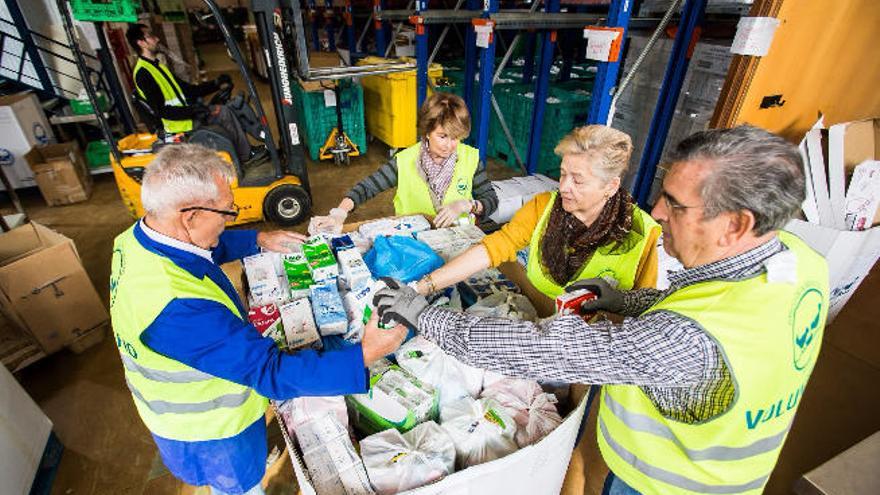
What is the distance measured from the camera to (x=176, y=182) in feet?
4.54

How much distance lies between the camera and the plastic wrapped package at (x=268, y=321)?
5.85 feet

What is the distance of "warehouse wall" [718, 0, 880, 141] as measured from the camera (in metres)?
3.02

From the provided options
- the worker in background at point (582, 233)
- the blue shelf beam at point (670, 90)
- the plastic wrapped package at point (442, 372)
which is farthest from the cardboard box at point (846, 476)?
the blue shelf beam at point (670, 90)

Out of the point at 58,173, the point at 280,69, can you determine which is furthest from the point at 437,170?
the point at 58,173

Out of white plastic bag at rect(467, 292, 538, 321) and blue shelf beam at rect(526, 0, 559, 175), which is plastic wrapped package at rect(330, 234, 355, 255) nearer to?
white plastic bag at rect(467, 292, 538, 321)

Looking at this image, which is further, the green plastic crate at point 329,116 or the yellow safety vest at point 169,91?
the green plastic crate at point 329,116

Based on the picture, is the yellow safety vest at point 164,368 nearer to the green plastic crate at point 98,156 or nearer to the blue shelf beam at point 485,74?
the blue shelf beam at point 485,74

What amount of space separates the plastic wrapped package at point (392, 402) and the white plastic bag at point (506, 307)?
443mm

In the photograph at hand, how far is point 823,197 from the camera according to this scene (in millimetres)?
3311

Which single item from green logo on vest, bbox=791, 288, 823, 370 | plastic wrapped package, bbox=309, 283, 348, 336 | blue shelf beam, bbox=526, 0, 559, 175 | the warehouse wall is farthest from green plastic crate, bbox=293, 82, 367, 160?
green logo on vest, bbox=791, 288, 823, 370

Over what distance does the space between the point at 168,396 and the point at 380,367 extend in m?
0.74

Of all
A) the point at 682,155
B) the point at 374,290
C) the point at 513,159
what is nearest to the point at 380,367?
the point at 374,290

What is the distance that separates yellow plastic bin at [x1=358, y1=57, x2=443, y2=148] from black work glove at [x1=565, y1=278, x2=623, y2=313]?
5.15 metres

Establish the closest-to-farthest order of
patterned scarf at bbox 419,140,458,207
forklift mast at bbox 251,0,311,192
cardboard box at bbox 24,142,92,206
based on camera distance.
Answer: patterned scarf at bbox 419,140,458,207 → forklift mast at bbox 251,0,311,192 → cardboard box at bbox 24,142,92,206
